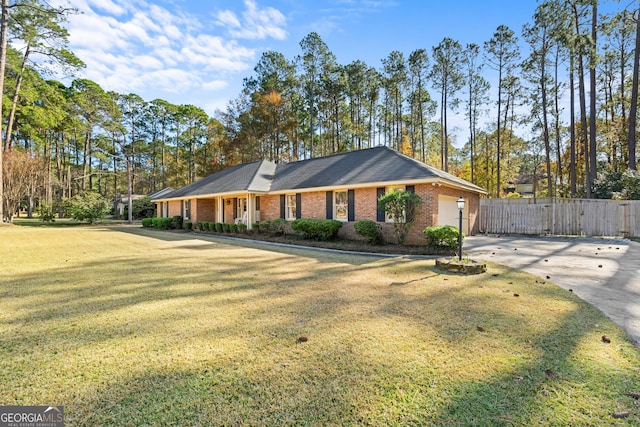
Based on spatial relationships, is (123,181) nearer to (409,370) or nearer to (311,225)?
(311,225)

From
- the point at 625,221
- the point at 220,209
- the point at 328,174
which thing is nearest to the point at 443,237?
the point at 328,174

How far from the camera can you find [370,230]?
11320 mm

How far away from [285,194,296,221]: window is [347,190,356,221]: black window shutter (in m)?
3.62

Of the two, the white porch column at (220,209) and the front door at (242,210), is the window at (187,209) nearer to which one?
the white porch column at (220,209)

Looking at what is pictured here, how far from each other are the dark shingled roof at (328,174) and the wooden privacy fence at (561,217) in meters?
2.13

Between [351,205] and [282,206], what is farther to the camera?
[282,206]

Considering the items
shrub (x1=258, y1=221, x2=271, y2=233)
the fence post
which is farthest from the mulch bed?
the fence post

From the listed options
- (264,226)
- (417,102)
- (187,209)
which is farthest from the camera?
(417,102)

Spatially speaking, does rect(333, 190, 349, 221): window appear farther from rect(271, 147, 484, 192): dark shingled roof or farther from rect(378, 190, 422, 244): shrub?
rect(378, 190, 422, 244): shrub

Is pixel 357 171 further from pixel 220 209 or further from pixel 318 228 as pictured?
pixel 220 209

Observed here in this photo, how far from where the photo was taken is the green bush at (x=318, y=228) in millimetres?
12547

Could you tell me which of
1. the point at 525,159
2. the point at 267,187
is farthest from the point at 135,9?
the point at 525,159

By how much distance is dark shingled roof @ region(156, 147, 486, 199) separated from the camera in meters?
12.1

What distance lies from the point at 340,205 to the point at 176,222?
541 inches
